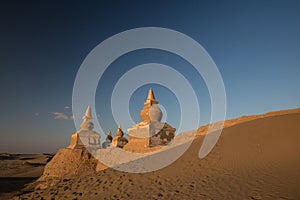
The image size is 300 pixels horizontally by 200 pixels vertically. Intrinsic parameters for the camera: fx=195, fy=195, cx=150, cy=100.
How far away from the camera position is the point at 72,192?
929cm

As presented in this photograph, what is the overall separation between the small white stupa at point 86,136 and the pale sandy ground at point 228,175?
16.4 m

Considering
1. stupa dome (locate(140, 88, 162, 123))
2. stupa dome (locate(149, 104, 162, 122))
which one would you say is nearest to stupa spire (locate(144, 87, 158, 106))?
stupa dome (locate(140, 88, 162, 123))

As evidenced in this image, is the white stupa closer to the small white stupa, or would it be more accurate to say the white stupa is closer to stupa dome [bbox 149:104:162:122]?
stupa dome [bbox 149:104:162:122]

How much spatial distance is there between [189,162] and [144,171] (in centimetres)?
252

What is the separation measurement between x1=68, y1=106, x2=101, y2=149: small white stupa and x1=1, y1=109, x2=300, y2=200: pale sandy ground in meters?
16.4

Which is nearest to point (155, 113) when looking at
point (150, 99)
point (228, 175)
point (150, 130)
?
point (150, 99)

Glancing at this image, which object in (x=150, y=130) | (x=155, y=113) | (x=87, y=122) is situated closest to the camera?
(x=150, y=130)

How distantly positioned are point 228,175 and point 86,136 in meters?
23.5

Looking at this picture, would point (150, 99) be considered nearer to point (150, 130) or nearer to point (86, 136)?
point (150, 130)

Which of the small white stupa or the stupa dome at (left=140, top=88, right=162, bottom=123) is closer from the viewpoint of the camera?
the stupa dome at (left=140, top=88, right=162, bottom=123)

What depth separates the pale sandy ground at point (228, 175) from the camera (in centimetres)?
642

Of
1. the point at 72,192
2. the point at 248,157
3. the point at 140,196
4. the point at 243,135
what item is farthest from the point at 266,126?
the point at 72,192

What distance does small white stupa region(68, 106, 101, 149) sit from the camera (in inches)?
1046

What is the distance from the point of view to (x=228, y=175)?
7.81 meters
